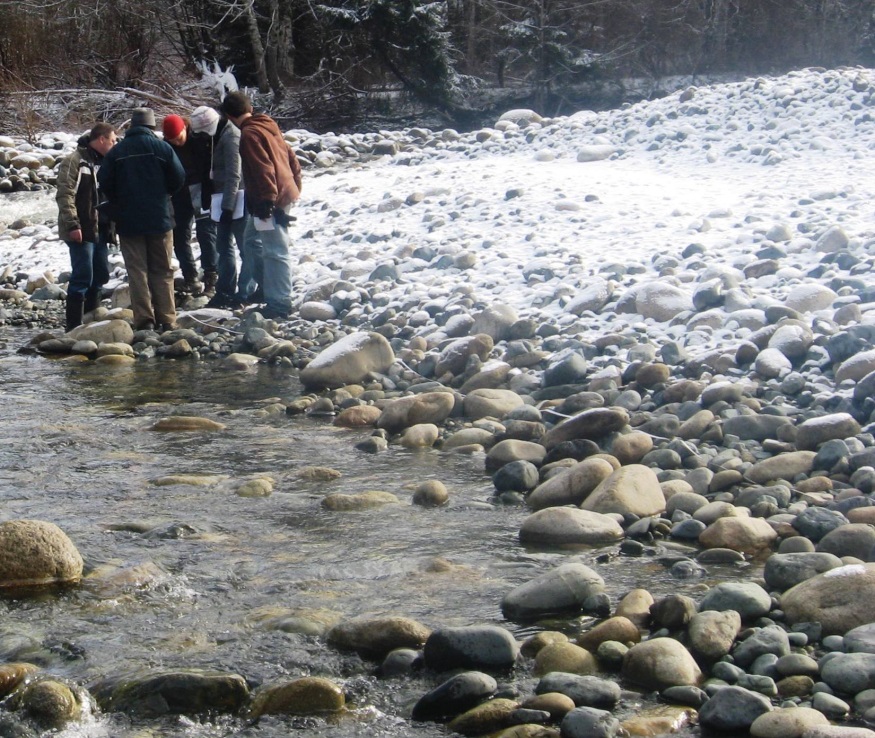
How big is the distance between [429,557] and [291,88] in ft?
56.9

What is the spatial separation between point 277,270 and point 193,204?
106 centimetres

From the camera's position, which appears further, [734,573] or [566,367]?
[566,367]

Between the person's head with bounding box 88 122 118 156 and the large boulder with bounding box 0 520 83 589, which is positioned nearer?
the large boulder with bounding box 0 520 83 589

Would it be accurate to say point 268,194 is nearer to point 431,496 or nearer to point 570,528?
point 431,496

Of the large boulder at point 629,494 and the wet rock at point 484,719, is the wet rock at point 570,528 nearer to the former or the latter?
the large boulder at point 629,494

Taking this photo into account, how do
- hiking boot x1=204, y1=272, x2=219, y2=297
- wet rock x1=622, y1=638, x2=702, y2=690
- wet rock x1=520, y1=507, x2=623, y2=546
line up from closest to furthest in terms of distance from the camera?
1. wet rock x1=622, y1=638, x2=702, y2=690
2. wet rock x1=520, y1=507, x2=623, y2=546
3. hiking boot x1=204, y1=272, x2=219, y2=297

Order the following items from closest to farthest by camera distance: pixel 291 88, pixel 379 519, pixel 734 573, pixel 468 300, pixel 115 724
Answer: pixel 115 724 < pixel 734 573 < pixel 379 519 < pixel 468 300 < pixel 291 88

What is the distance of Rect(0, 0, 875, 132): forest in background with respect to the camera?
19125 mm

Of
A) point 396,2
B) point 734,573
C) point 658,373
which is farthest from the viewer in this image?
point 396,2

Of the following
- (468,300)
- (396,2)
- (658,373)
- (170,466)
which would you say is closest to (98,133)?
(468,300)

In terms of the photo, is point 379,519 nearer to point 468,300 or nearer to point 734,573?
point 734,573

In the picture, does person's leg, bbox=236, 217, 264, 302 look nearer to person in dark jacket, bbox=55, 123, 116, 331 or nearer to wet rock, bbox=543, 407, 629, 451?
person in dark jacket, bbox=55, 123, 116, 331

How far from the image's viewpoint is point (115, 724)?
3139 millimetres

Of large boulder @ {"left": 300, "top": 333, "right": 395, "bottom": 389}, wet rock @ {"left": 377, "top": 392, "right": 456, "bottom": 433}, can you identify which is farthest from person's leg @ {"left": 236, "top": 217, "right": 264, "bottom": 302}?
wet rock @ {"left": 377, "top": 392, "right": 456, "bottom": 433}
